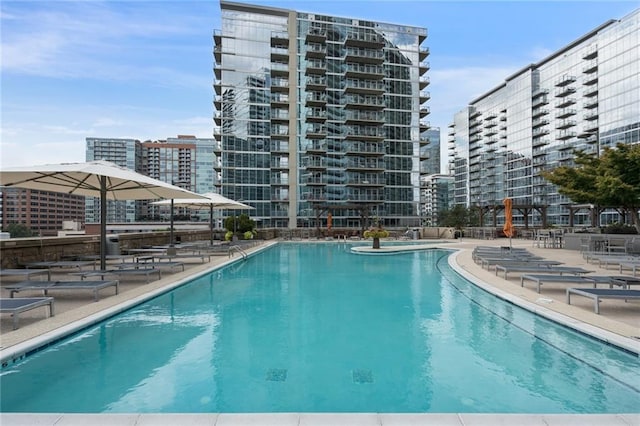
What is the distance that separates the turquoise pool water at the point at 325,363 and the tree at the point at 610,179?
12.9 meters

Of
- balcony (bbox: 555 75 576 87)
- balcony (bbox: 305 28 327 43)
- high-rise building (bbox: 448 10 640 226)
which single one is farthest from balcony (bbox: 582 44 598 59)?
balcony (bbox: 305 28 327 43)

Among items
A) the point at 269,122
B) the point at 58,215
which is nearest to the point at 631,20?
the point at 269,122

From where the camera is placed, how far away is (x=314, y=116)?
44344 millimetres

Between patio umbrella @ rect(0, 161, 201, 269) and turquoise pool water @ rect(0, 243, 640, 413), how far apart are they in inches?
127

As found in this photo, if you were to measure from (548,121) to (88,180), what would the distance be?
72264 mm

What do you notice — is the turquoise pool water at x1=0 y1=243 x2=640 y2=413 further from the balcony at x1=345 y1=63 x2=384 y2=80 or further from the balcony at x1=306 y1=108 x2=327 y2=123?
the balcony at x1=345 y1=63 x2=384 y2=80

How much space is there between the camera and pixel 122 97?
2012 cm

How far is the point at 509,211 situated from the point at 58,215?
48420mm

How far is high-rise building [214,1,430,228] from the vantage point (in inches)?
1687

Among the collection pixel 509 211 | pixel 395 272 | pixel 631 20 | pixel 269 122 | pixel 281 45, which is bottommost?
pixel 395 272

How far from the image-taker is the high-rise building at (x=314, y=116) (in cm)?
4284

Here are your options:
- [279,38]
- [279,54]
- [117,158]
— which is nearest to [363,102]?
[279,54]

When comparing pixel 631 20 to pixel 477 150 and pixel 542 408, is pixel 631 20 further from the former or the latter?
pixel 542 408
